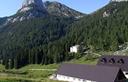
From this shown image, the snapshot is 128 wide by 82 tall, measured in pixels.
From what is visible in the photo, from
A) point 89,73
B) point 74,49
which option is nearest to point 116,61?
point 89,73

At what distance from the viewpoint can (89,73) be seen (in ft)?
318

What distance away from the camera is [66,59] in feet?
566

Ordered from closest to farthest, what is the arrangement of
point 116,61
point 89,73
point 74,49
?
1. point 89,73
2. point 116,61
3. point 74,49

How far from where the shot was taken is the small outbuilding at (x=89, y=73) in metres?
89.4

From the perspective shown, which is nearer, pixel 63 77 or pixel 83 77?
pixel 83 77

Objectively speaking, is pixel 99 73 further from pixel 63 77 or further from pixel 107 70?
pixel 63 77

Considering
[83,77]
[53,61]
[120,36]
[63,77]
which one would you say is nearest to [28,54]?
[53,61]

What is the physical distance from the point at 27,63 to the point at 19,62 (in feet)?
15.4

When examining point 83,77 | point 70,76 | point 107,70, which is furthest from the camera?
point 70,76

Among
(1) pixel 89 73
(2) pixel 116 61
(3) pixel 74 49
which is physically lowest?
(3) pixel 74 49

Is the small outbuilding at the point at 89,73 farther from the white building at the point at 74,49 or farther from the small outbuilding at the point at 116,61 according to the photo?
the white building at the point at 74,49

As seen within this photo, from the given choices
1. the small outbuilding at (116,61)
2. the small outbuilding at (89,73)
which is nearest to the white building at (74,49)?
the small outbuilding at (116,61)

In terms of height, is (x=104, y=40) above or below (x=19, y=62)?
above

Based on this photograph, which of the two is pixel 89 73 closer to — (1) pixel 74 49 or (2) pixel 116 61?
(2) pixel 116 61
